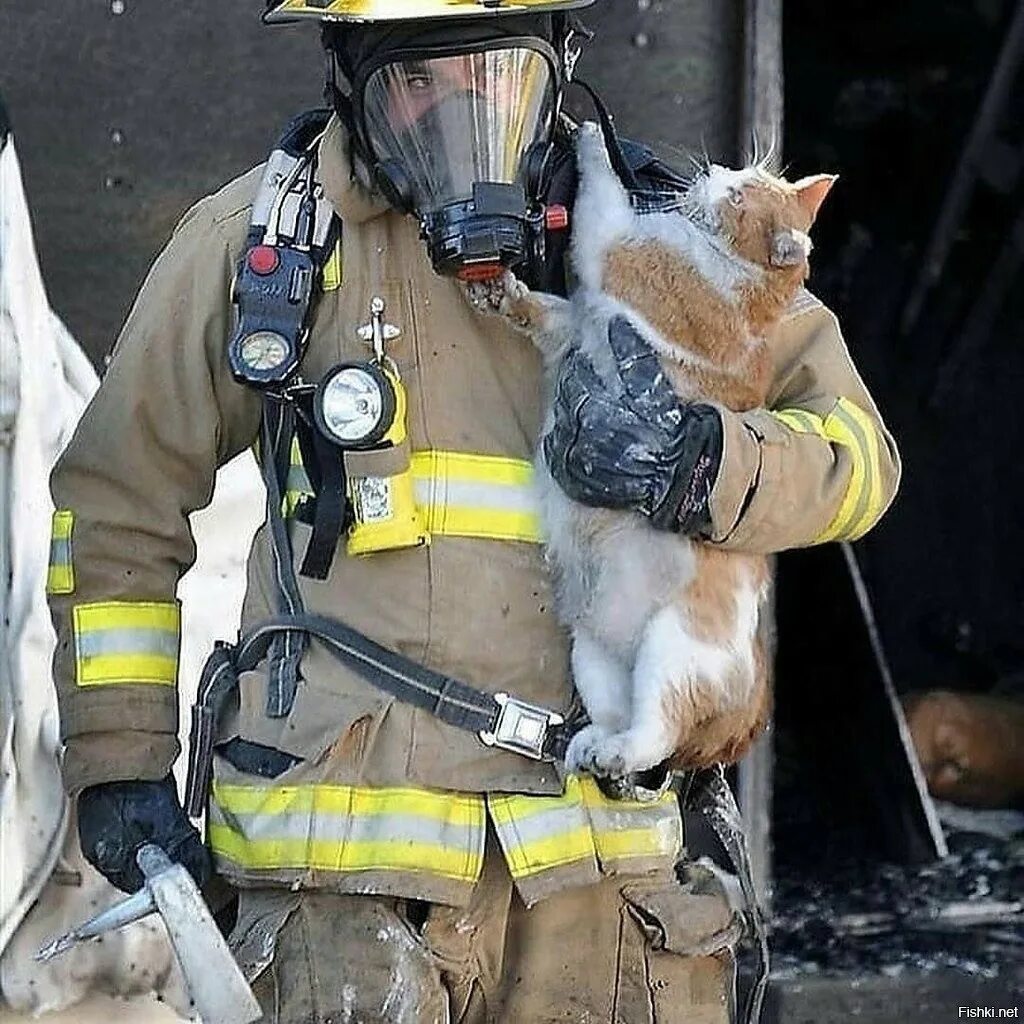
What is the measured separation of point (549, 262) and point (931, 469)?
4222 millimetres

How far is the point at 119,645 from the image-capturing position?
8.27ft

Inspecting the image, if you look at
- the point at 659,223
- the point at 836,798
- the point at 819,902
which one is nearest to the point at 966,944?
the point at 819,902

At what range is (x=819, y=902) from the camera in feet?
15.4

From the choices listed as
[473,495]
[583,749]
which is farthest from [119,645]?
[583,749]

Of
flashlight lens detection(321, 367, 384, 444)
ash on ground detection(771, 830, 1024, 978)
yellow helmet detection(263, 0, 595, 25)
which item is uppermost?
yellow helmet detection(263, 0, 595, 25)

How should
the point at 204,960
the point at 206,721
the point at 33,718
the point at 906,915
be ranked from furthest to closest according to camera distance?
the point at 906,915
the point at 33,718
the point at 206,721
the point at 204,960

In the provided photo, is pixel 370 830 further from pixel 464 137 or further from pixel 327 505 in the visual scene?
pixel 464 137

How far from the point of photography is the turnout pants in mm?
2404

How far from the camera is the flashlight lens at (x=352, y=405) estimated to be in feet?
7.80

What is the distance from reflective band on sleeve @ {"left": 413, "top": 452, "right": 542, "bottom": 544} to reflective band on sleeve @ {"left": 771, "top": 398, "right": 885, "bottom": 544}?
1.01 feet

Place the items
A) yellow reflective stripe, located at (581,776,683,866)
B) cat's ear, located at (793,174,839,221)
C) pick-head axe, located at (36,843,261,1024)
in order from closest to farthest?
pick-head axe, located at (36,843,261,1024), yellow reflective stripe, located at (581,776,683,866), cat's ear, located at (793,174,839,221)

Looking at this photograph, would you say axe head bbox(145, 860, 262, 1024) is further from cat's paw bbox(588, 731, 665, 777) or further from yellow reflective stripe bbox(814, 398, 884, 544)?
yellow reflective stripe bbox(814, 398, 884, 544)

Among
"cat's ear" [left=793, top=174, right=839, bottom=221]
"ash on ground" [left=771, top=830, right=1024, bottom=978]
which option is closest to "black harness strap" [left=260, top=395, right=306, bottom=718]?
"cat's ear" [left=793, top=174, right=839, bottom=221]

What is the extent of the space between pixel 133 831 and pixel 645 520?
0.69m
